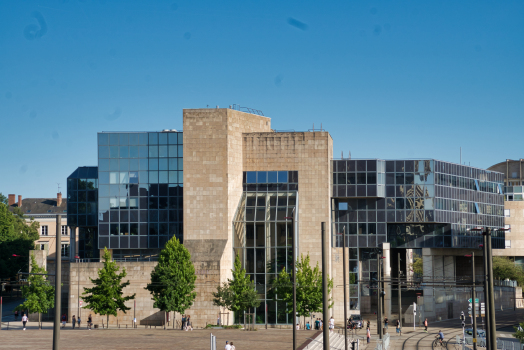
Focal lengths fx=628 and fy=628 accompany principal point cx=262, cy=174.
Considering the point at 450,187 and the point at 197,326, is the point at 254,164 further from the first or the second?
the point at 450,187

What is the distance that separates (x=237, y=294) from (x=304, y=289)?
6722 mm

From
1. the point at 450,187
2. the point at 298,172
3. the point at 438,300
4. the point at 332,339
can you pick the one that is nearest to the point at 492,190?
the point at 450,187

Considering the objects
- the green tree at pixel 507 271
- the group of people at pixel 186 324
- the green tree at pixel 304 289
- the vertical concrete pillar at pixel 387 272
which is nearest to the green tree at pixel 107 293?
the group of people at pixel 186 324

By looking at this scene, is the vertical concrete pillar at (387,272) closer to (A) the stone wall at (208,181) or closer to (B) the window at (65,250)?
(A) the stone wall at (208,181)

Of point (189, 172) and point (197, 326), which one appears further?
point (189, 172)

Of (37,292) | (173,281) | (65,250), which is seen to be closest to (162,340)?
(173,281)

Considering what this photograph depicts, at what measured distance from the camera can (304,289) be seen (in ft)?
202

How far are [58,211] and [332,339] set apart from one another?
3982 inches

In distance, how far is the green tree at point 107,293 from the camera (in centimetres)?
6047

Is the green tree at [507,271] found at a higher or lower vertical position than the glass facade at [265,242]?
lower

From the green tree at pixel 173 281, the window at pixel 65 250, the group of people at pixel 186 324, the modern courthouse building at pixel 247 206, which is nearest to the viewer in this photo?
the group of people at pixel 186 324

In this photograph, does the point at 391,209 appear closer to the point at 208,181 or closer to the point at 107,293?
the point at 208,181

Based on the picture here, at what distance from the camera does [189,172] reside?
229ft

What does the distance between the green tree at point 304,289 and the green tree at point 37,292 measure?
2536cm
